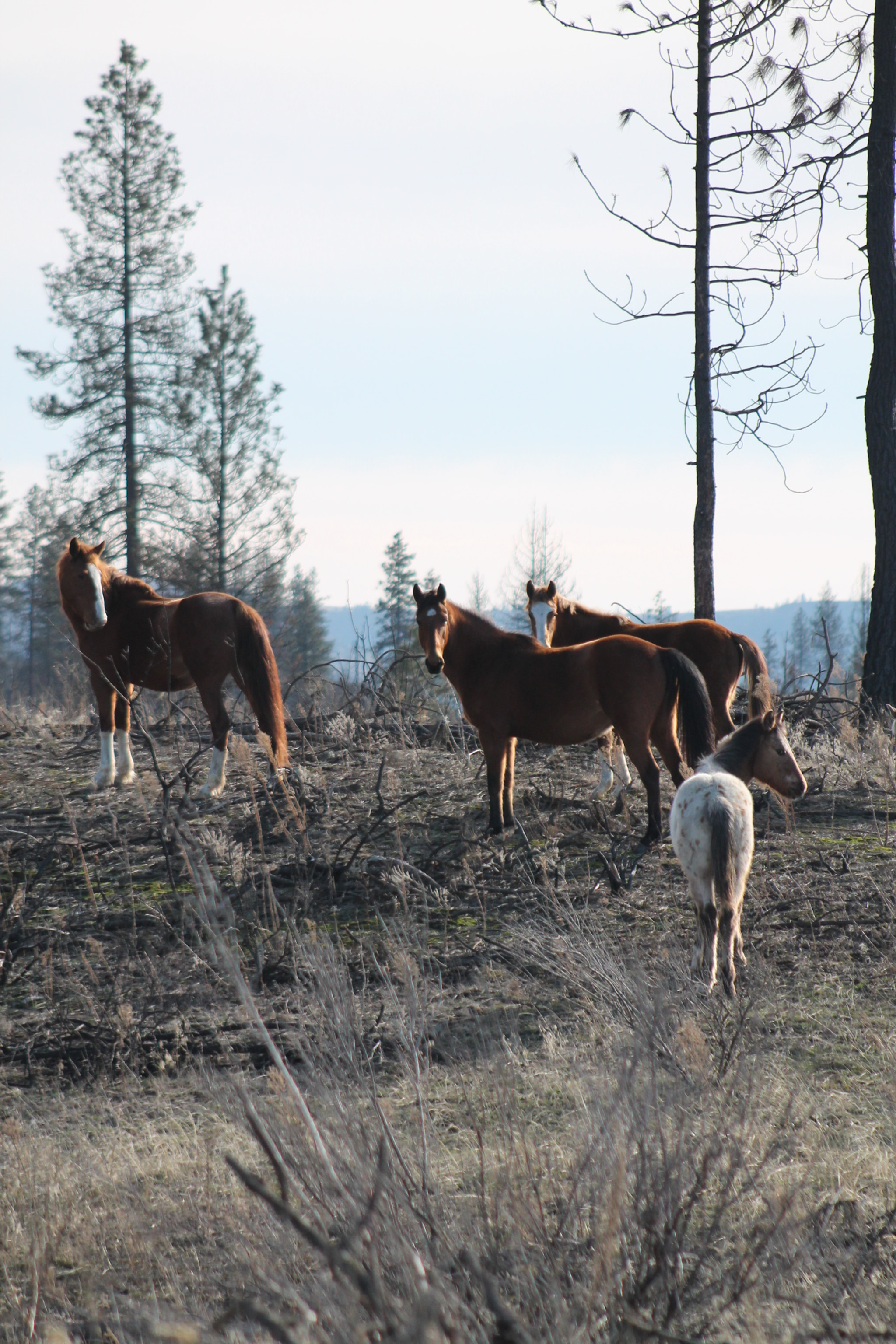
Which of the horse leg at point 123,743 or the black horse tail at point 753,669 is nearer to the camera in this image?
the black horse tail at point 753,669

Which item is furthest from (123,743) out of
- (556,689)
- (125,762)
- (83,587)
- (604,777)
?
(604,777)

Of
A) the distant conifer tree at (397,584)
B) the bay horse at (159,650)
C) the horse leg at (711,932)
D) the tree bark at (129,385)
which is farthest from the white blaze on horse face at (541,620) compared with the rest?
the distant conifer tree at (397,584)

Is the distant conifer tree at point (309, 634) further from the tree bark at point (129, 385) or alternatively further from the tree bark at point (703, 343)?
the tree bark at point (703, 343)

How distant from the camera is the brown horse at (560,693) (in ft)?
23.0

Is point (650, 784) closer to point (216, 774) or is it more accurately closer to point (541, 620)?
point (541, 620)

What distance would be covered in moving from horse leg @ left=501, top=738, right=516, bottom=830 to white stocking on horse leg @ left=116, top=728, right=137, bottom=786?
10.6 ft

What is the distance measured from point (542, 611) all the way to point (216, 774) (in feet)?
11.4

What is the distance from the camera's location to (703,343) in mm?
13195

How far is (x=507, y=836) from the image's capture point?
7277 millimetres

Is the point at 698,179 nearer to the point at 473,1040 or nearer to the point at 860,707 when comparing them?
the point at 860,707

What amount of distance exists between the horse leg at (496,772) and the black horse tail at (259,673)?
5.62ft

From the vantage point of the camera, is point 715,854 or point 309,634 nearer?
point 715,854

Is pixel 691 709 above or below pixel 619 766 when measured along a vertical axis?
above

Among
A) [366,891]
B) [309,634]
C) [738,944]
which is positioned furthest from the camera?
[309,634]
